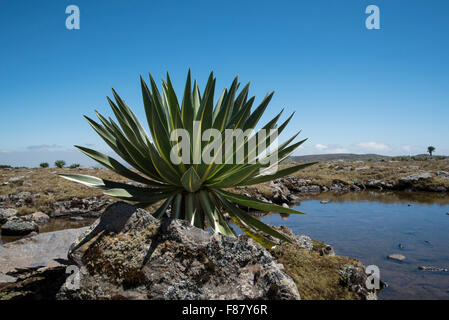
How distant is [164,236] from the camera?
8.90 feet

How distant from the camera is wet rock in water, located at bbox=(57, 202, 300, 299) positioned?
2393 millimetres

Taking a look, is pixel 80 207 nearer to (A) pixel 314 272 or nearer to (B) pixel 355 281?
(A) pixel 314 272

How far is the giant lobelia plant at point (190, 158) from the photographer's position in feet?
10.6

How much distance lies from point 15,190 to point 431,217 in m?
18.3

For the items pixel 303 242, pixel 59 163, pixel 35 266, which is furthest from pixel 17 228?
pixel 59 163

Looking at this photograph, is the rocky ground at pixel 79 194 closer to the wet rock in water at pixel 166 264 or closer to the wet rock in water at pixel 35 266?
the wet rock in water at pixel 35 266

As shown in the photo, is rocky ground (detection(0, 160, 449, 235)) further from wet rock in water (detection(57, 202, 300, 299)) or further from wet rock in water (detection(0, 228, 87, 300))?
wet rock in water (detection(57, 202, 300, 299))

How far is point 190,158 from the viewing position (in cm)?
332

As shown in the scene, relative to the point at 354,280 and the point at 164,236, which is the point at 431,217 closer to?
the point at 354,280

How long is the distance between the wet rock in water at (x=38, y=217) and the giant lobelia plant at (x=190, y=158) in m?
8.28

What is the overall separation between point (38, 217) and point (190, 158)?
9.45 metres

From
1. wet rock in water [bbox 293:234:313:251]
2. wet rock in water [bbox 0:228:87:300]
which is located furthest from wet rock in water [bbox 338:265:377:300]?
wet rock in water [bbox 0:228:87:300]
